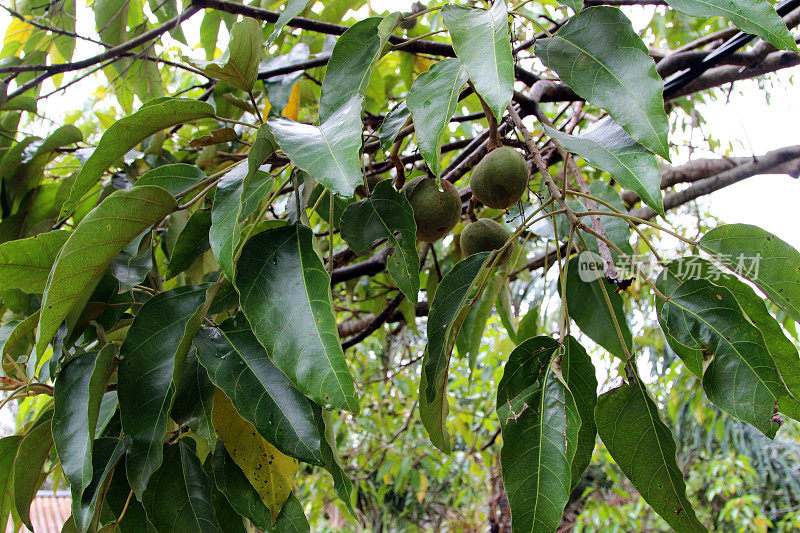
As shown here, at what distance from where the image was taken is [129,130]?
0.77 metres

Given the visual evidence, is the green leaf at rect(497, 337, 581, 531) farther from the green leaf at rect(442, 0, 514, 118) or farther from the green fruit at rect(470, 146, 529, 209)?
the green leaf at rect(442, 0, 514, 118)

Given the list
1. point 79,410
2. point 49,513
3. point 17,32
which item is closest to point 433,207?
point 79,410

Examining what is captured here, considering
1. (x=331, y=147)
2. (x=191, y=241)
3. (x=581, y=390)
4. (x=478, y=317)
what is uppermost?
(x=331, y=147)

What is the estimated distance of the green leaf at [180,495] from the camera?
0.71 m

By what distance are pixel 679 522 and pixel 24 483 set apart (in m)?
0.92

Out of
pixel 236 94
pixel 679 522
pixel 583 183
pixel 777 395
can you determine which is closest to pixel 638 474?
pixel 679 522

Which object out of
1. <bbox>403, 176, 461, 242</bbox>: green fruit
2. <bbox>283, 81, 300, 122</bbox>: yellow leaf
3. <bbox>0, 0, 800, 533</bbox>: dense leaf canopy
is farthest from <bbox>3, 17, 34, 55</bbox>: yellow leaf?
<bbox>403, 176, 461, 242</bbox>: green fruit

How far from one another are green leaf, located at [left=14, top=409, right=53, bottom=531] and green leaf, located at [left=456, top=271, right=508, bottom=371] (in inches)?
30.2

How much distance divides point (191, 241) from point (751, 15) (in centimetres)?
78

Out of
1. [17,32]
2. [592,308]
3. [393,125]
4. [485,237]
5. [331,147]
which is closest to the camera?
[331,147]

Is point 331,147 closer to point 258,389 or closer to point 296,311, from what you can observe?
point 296,311

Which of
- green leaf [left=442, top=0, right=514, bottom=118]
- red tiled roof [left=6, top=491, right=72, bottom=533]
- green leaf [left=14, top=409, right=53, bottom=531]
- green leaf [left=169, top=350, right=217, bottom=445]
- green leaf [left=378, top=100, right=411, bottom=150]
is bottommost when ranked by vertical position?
red tiled roof [left=6, top=491, right=72, bottom=533]

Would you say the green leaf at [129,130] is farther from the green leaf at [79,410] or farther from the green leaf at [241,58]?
the green leaf at [79,410]

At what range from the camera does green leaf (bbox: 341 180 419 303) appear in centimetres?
76
